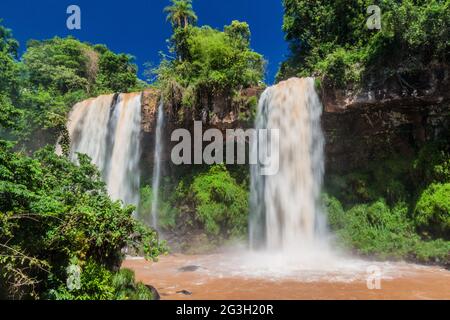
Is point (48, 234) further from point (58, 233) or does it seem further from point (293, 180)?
point (293, 180)

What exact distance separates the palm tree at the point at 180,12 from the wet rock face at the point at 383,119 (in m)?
19.0

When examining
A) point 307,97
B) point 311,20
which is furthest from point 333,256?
point 311,20

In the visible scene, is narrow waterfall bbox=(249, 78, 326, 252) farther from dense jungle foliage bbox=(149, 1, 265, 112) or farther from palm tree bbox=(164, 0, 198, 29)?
palm tree bbox=(164, 0, 198, 29)

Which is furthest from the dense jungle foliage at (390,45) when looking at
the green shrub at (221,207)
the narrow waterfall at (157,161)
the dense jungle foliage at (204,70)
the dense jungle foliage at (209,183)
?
the narrow waterfall at (157,161)

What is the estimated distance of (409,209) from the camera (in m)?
14.0

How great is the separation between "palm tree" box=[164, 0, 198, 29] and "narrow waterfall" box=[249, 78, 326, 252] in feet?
55.4

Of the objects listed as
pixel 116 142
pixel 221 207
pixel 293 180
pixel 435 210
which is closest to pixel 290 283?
pixel 435 210

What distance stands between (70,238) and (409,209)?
1256 cm

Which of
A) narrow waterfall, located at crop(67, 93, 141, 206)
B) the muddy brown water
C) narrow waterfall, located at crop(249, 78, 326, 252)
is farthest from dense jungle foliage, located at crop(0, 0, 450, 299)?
the muddy brown water

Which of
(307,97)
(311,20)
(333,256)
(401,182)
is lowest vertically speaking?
(333,256)

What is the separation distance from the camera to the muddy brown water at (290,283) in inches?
320
